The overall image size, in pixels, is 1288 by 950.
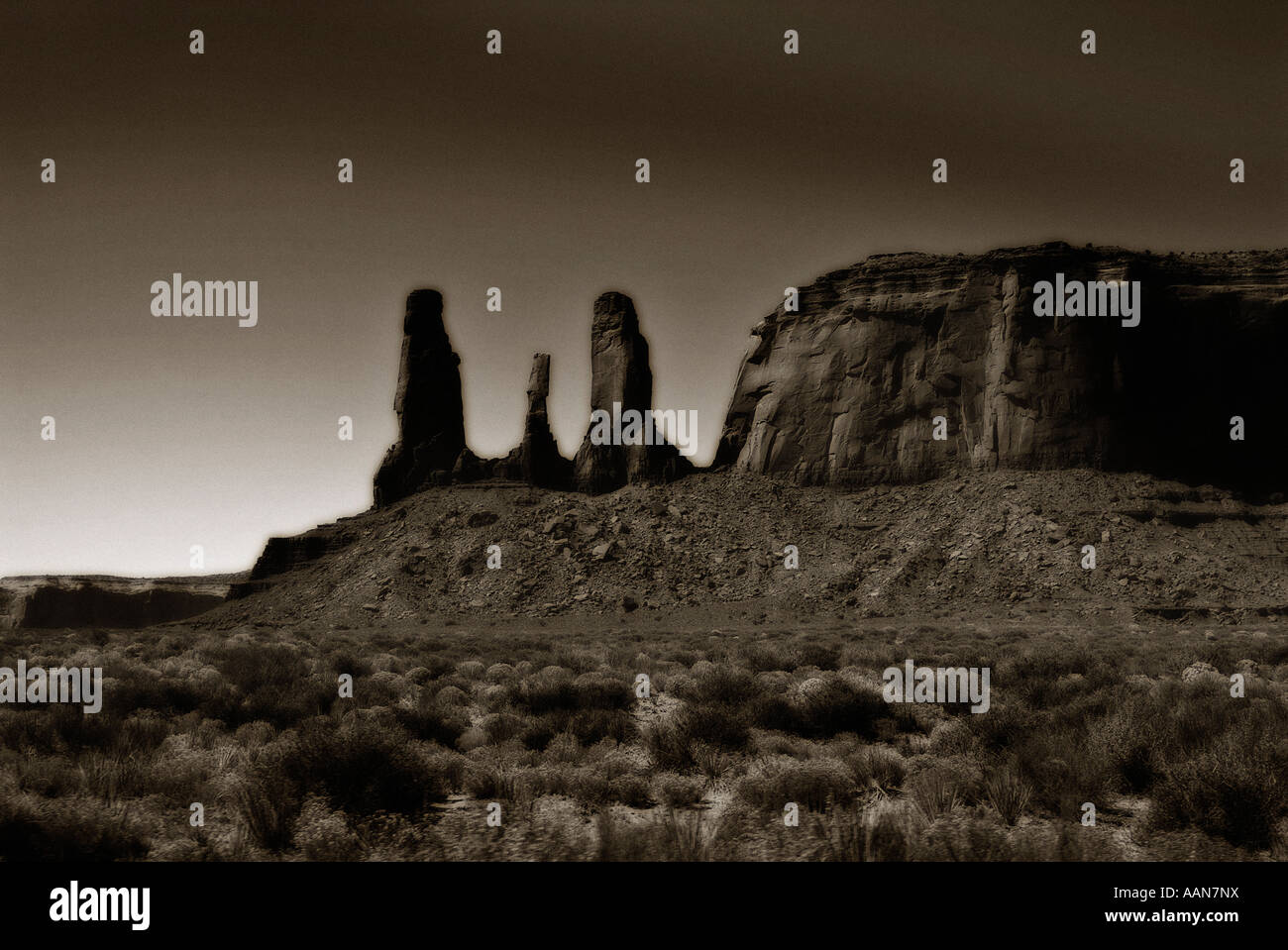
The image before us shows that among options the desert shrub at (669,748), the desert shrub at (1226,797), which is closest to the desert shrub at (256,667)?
the desert shrub at (669,748)

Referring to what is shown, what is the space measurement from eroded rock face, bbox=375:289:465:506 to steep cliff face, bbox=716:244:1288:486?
2684 centimetres

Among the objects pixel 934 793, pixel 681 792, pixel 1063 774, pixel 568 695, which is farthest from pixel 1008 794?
pixel 568 695

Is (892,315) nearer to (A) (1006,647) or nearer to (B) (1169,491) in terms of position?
(B) (1169,491)

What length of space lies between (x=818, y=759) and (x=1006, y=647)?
20.4m

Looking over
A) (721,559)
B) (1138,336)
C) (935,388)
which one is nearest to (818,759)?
(721,559)

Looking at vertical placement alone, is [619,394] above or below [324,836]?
above

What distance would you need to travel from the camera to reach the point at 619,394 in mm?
79250

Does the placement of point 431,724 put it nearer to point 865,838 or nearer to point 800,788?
point 800,788

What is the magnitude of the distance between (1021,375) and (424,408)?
2189 inches

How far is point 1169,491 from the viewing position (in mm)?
63188

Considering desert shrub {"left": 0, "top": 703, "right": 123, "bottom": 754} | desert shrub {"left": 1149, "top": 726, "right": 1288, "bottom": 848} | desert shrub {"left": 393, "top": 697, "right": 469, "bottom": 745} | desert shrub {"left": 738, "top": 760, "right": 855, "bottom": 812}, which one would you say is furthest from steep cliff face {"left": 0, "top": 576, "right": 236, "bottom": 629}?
desert shrub {"left": 1149, "top": 726, "right": 1288, "bottom": 848}

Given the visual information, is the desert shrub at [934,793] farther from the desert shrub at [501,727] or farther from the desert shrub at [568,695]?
the desert shrub at [568,695]

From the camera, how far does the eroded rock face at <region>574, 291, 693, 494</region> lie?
241 feet

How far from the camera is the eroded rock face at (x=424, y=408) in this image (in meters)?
75.9
